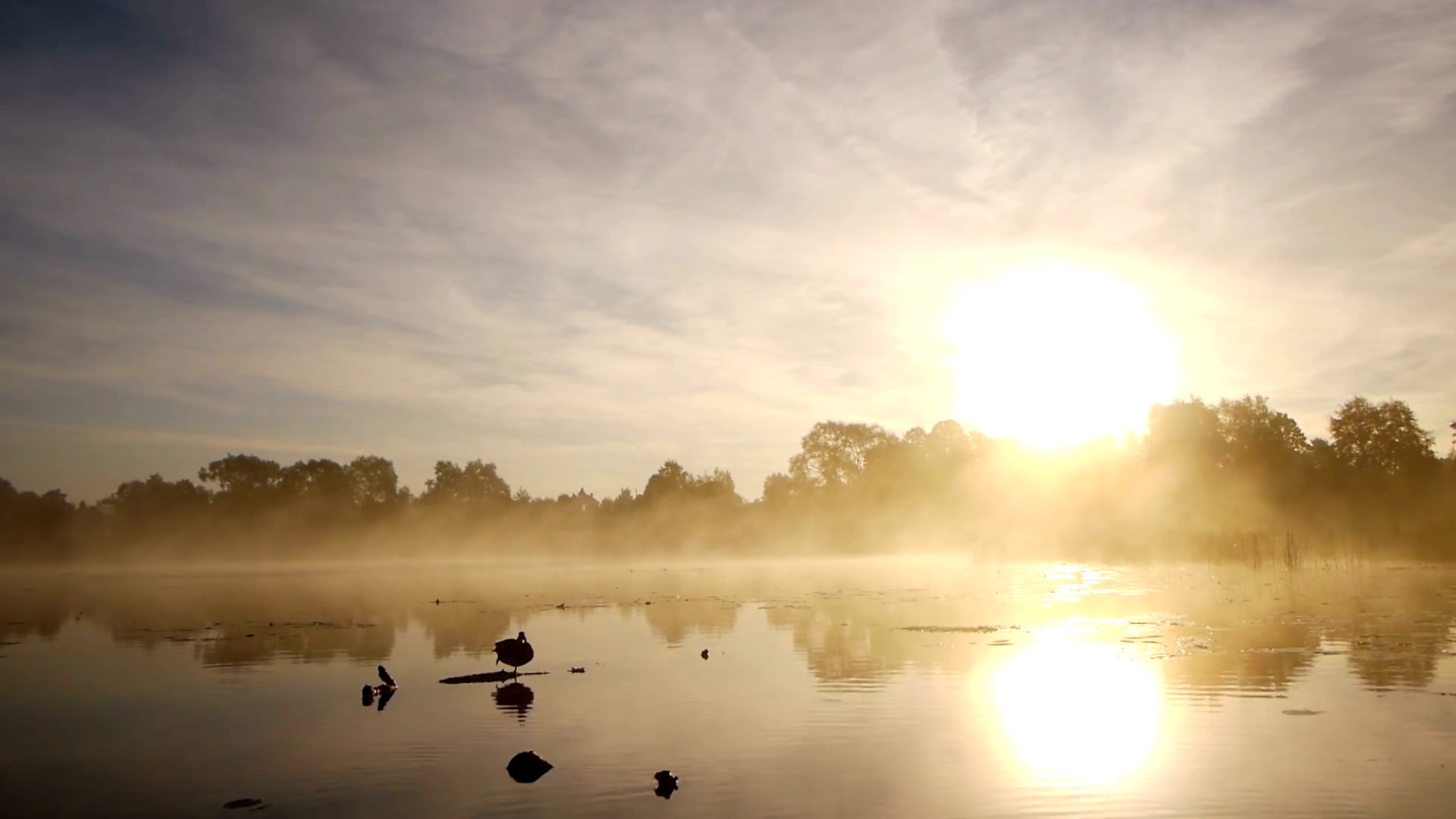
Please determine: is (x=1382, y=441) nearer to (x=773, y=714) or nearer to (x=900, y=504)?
(x=900, y=504)

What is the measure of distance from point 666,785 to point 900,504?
14557 centimetres

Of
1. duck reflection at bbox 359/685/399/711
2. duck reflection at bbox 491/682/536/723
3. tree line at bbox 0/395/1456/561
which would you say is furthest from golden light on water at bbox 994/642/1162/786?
tree line at bbox 0/395/1456/561

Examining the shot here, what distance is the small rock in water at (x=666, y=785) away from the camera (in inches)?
500

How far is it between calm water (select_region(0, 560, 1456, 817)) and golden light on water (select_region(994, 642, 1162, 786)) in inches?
3.2

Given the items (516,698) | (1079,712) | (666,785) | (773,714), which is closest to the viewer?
(666,785)

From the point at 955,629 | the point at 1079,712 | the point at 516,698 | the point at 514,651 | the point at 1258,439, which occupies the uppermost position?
the point at 1258,439

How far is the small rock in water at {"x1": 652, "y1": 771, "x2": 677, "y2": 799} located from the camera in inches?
500

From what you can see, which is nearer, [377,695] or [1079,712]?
[1079,712]

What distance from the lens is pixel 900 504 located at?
15525 centimetres

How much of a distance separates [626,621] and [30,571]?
118 m

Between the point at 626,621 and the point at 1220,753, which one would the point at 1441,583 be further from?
the point at 1220,753

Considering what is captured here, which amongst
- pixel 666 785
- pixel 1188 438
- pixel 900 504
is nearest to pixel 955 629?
pixel 666 785

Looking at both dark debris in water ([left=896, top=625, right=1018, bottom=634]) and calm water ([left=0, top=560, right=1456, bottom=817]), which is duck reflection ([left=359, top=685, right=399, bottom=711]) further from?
dark debris in water ([left=896, top=625, right=1018, bottom=634])

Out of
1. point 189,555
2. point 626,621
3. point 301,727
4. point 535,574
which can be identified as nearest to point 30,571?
point 189,555
